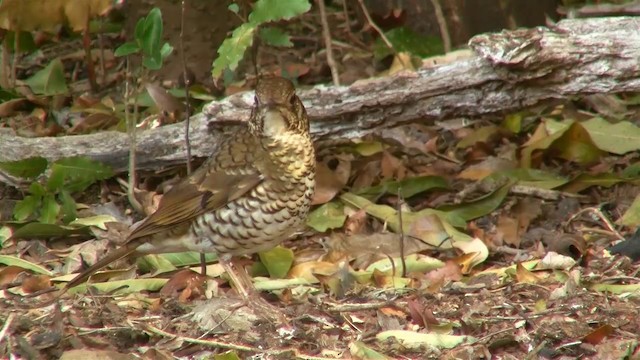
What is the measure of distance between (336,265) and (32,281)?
1530 millimetres

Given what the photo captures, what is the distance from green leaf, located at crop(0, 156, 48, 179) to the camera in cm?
637

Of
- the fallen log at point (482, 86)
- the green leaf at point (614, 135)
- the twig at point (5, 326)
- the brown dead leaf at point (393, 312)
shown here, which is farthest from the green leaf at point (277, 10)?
the green leaf at point (614, 135)

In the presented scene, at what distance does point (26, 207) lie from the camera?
635 cm

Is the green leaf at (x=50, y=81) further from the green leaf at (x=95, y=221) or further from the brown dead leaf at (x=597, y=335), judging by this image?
the brown dead leaf at (x=597, y=335)

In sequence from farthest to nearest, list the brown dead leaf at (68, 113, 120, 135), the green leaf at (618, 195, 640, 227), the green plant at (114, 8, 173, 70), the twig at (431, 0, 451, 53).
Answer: the twig at (431, 0, 451, 53), the brown dead leaf at (68, 113, 120, 135), the green plant at (114, 8, 173, 70), the green leaf at (618, 195, 640, 227)

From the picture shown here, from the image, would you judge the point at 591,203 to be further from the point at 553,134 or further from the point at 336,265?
the point at 336,265

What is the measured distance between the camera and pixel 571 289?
5.26 metres

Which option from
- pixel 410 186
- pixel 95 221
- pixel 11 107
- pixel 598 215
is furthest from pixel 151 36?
pixel 598 215

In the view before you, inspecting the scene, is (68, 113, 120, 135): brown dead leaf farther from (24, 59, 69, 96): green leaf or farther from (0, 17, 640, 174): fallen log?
(0, 17, 640, 174): fallen log

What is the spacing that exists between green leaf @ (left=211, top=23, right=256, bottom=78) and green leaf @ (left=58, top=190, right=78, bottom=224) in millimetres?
1216

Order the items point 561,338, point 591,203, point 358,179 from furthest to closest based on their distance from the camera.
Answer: point 358,179 < point 591,203 < point 561,338

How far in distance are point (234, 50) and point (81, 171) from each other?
1.29 m

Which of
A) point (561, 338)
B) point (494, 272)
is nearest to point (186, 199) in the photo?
point (494, 272)

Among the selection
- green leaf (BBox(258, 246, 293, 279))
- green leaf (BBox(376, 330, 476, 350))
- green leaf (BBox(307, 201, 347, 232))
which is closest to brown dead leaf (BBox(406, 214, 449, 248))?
green leaf (BBox(307, 201, 347, 232))
